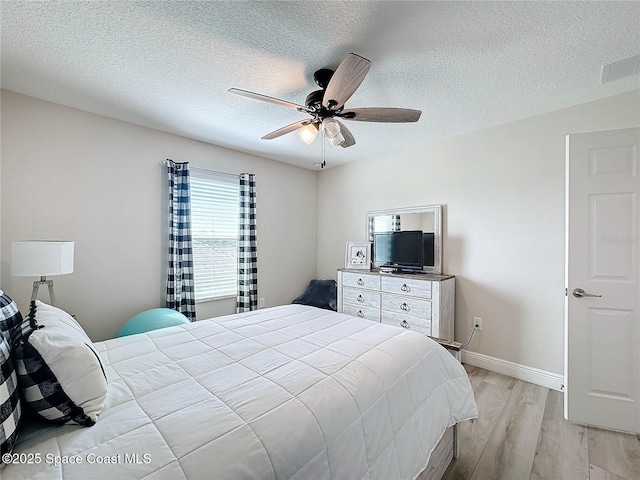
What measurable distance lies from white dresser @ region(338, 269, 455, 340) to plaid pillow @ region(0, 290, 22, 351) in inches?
114

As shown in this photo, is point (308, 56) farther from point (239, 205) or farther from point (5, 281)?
point (5, 281)

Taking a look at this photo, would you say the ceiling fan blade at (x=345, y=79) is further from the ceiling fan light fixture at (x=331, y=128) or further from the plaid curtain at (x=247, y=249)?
the plaid curtain at (x=247, y=249)

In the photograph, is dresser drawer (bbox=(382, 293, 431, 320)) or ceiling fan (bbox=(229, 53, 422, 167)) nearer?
ceiling fan (bbox=(229, 53, 422, 167))

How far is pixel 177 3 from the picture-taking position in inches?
55.0

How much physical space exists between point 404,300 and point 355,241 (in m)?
1.30

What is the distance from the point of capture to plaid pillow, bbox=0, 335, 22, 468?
734 millimetres

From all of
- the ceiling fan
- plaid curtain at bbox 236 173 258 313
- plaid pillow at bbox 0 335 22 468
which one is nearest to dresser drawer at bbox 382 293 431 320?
plaid curtain at bbox 236 173 258 313

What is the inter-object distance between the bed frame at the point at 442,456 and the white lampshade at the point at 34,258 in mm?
2593

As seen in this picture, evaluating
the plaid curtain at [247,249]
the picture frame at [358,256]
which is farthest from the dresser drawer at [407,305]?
the plaid curtain at [247,249]

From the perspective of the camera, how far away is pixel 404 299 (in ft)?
10.00

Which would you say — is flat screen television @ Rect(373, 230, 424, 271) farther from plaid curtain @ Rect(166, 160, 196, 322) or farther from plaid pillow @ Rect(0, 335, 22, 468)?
plaid pillow @ Rect(0, 335, 22, 468)

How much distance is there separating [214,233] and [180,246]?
524 millimetres

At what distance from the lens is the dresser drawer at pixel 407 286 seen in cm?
289

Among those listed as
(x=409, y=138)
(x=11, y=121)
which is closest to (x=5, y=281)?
(x=11, y=121)
